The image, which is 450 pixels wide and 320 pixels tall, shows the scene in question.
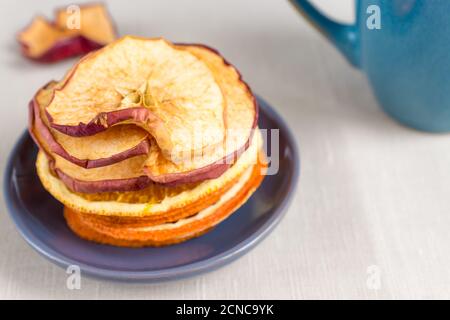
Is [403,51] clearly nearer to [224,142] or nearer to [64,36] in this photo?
[224,142]

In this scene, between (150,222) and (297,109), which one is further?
(297,109)

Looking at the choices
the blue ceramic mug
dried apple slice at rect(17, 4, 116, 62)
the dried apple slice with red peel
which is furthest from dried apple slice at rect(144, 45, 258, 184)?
dried apple slice at rect(17, 4, 116, 62)

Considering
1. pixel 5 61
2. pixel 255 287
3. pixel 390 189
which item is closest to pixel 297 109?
pixel 390 189

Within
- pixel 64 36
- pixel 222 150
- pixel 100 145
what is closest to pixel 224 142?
pixel 222 150

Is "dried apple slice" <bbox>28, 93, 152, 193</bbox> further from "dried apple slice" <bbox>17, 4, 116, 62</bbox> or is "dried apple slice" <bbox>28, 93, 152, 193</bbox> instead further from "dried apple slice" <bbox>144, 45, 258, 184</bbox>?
"dried apple slice" <bbox>17, 4, 116, 62</bbox>

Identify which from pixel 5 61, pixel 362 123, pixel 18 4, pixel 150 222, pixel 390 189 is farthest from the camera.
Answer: pixel 18 4

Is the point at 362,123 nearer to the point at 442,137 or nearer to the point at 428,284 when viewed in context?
the point at 442,137

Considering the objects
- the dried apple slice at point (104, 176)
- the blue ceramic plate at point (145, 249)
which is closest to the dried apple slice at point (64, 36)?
the blue ceramic plate at point (145, 249)

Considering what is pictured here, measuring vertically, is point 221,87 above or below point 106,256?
above
